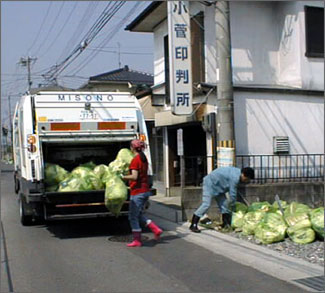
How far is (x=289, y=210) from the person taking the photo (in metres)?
8.10

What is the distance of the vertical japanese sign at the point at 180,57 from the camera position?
10.4m

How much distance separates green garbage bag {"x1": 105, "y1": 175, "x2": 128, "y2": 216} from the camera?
7.68 metres

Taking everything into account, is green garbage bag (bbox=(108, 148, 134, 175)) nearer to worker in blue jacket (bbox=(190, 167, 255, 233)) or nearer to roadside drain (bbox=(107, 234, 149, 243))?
roadside drain (bbox=(107, 234, 149, 243))

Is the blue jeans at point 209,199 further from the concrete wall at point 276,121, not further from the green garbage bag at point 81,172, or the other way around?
the concrete wall at point 276,121

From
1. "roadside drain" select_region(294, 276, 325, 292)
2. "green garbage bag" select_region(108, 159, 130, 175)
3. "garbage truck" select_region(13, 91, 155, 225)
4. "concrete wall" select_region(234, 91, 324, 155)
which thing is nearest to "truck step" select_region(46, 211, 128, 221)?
"garbage truck" select_region(13, 91, 155, 225)

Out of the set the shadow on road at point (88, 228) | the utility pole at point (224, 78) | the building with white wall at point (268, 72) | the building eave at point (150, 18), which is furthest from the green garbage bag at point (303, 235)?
the building eave at point (150, 18)

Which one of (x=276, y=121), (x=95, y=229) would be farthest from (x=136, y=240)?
(x=276, y=121)

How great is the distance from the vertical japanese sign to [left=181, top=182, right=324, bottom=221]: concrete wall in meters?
2.24

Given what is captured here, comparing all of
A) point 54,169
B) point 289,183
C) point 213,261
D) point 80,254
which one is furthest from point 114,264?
point 289,183

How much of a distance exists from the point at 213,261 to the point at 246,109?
5477 millimetres

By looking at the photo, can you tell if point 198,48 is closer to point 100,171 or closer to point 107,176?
point 100,171

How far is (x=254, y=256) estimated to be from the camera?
6.61m

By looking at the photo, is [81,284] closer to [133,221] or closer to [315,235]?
[133,221]

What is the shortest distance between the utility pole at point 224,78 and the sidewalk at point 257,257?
2.04 m
